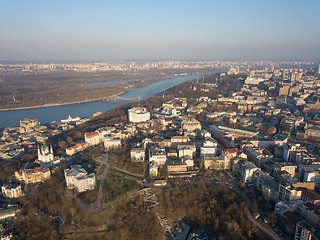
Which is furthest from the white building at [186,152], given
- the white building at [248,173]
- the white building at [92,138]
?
the white building at [92,138]

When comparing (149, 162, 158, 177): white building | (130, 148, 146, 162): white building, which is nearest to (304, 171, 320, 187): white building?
(149, 162, 158, 177): white building

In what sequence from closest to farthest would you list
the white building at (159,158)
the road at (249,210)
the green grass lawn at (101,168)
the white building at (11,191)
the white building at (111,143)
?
the road at (249,210) < the white building at (11,191) < the green grass lawn at (101,168) < the white building at (159,158) < the white building at (111,143)

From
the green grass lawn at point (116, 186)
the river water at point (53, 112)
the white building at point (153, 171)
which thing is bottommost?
the river water at point (53, 112)

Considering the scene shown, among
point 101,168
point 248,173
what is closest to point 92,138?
point 101,168

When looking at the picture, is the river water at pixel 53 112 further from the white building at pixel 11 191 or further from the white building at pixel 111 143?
the white building at pixel 11 191

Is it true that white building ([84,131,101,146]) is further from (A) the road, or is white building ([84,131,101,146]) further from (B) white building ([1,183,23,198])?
(A) the road

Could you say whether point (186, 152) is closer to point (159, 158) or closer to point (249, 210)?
point (159, 158)

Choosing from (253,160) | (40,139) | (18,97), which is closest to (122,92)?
(18,97)

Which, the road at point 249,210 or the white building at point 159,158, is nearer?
the road at point 249,210
